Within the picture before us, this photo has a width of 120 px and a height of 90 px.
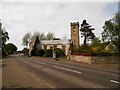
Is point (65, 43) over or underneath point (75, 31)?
underneath

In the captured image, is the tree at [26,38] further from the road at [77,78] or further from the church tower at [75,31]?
the road at [77,78]

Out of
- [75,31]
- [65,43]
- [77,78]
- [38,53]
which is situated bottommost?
[77,78]

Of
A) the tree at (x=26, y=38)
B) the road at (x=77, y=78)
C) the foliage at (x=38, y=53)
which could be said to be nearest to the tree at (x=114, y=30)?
the road at (x=77, y=78)

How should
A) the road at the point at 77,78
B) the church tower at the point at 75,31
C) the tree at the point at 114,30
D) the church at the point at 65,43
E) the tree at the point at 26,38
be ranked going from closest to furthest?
the road at the point at 77,78 → the tree at the point at 114,30 → the church tower at the point at 75,31 → the church at the point at 65,43 → the tree at the point at 26,38

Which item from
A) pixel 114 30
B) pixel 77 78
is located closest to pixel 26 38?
pixel 114 30

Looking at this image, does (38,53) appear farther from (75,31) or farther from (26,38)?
(26,38)

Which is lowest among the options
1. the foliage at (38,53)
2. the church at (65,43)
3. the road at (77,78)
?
the road at (77,78)

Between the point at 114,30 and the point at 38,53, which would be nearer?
the point at 114,30

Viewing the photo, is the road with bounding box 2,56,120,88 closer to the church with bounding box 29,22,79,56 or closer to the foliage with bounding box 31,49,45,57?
the foliage with bounding box 31,49,45,57

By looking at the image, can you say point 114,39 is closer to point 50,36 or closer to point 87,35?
point 87,35

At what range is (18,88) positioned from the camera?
7.65 metres

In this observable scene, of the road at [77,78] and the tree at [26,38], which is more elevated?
the tree at [26,38]

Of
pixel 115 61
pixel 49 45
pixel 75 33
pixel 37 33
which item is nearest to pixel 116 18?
pixel 115 61

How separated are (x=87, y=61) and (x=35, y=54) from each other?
132 feet
